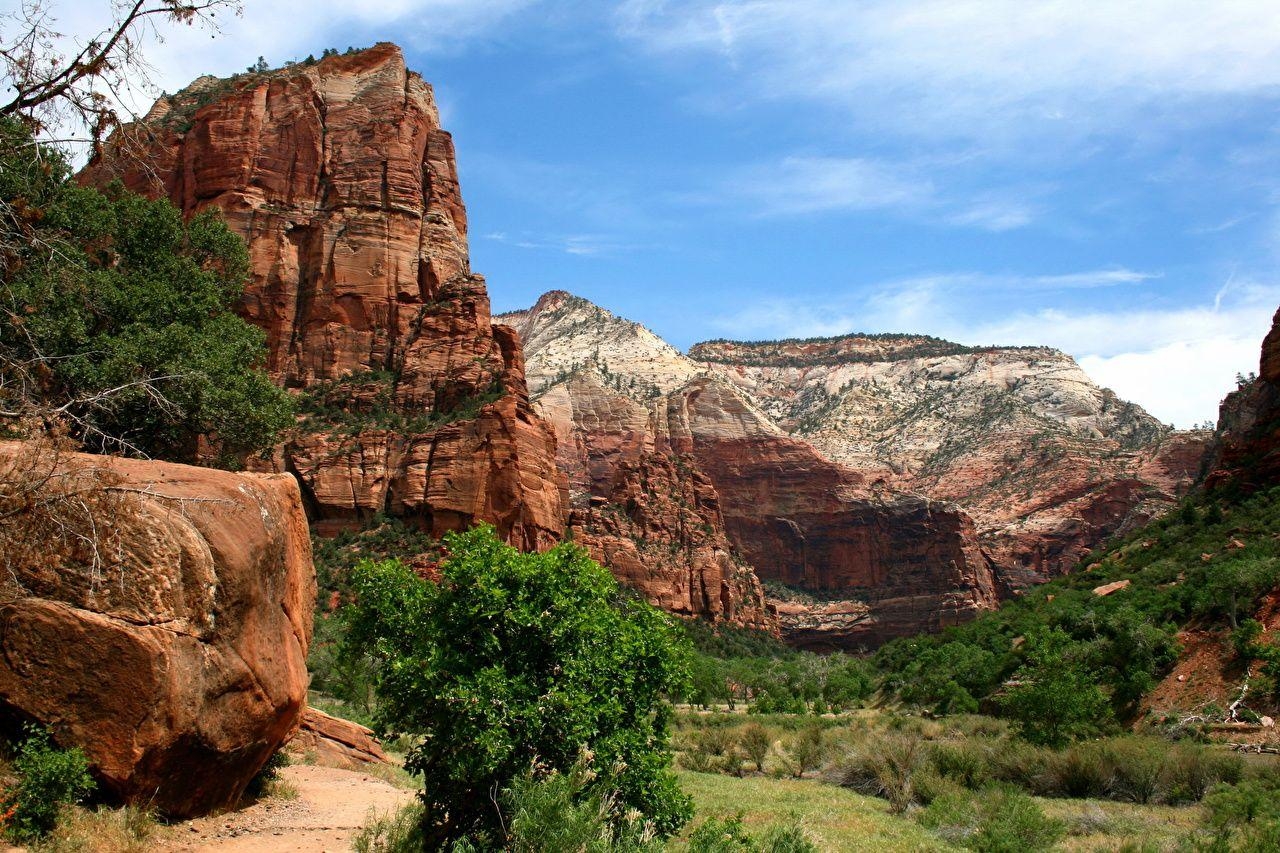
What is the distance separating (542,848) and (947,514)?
10827cm

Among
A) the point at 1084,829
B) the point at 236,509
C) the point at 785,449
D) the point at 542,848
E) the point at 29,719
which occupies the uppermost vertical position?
the point at 785,449

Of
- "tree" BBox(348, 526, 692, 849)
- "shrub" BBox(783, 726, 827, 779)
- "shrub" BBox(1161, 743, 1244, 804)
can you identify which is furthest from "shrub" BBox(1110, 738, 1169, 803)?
"tree" BBox(348, 526, 692, 849)

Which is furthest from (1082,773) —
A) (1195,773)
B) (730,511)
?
(730,511)

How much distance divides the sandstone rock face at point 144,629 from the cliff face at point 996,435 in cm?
9311

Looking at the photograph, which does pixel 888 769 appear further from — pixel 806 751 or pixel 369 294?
pixel 369 294

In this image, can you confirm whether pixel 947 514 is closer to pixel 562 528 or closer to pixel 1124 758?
pixel 562 528

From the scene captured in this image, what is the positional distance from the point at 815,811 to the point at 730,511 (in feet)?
362

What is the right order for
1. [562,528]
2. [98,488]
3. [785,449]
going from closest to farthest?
[98,488] → [562,528] → [785,449]

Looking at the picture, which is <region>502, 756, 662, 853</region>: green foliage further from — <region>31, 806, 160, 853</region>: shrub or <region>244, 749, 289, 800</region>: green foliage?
<region>244, 749, 289, 800</region>: green foliage

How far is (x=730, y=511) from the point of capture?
128 meters

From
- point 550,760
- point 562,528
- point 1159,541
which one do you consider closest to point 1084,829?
point 550,760

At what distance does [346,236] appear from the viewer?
63.6 meters

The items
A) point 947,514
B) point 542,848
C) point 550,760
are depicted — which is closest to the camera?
point 542,848

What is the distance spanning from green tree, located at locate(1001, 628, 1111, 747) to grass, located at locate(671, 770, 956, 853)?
17.1 feet
